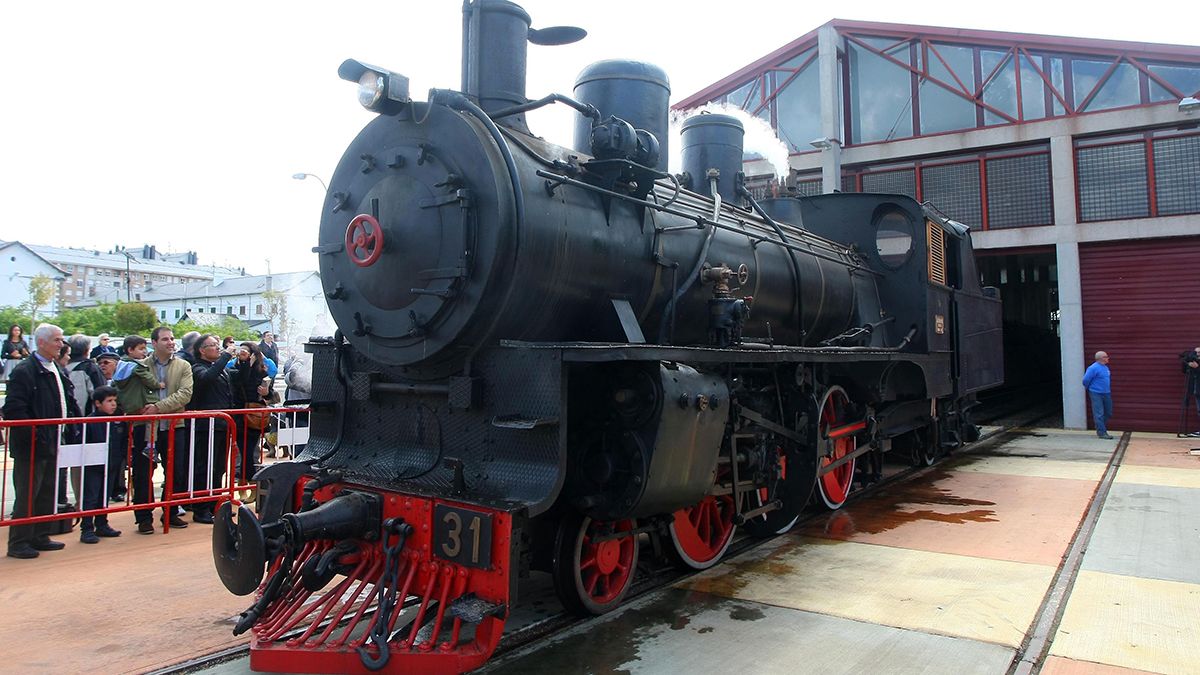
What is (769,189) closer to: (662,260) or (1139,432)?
(662,260)

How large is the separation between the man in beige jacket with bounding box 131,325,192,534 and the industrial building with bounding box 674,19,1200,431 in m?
10.4

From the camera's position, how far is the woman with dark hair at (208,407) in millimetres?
6750

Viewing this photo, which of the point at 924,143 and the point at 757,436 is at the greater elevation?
the point at 924,143

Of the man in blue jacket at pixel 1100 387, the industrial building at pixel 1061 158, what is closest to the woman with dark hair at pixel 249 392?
the industrial building at pixel 1061 158

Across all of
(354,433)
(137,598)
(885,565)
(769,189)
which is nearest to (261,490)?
(354,433)

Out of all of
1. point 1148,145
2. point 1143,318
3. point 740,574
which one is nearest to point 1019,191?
point 1148,145

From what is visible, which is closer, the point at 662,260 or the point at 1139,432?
the point at 662,260

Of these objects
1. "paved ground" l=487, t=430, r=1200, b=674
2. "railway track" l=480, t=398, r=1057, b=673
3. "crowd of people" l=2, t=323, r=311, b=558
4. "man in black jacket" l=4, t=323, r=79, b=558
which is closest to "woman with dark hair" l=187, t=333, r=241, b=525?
"crowd of people" l=2, t=323, r=311, b=558

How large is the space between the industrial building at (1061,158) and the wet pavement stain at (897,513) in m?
7.46

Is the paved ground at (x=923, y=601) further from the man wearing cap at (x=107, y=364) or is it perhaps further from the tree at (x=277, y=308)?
the tree at (x=277, y=308)

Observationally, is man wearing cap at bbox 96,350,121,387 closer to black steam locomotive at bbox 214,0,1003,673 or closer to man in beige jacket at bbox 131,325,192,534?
man in beige jacket at bbox 131,325,192,534

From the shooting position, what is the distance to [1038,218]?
45.1ft

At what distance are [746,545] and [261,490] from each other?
11.1 ft

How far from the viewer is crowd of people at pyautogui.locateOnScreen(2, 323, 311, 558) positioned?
18.7 ft
